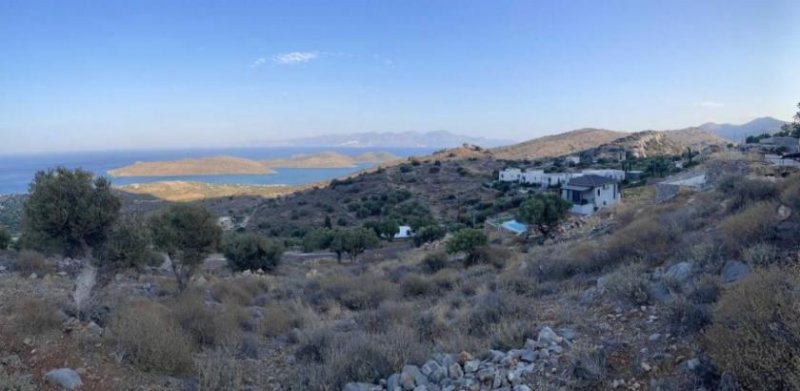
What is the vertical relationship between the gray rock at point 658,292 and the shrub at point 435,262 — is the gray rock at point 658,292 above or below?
above

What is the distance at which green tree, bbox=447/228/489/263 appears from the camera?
858 inches

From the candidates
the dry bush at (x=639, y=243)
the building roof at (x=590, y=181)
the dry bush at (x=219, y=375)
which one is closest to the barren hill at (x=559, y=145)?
the building roof at (x=590, y=181)

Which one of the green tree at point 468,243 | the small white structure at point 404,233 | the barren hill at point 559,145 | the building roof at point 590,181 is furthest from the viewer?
the barren hill at point 559,145

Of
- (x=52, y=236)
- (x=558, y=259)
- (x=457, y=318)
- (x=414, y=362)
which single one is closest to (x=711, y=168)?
(x=558, y=259)

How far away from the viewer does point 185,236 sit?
16266mm

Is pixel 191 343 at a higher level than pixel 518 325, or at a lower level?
lower

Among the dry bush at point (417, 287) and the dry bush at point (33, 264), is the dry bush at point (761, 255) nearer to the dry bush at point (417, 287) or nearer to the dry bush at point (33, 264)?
the dry bush at point (417, 287)

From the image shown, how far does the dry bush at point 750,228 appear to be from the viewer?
813cm

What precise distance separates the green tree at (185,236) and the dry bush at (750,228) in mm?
14752

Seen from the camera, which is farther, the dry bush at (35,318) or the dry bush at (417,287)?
the dry bush at (417,287)

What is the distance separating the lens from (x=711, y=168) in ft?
91.9

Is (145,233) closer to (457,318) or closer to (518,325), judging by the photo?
(457,318)

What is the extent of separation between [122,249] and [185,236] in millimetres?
4740

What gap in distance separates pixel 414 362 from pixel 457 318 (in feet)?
8.43
